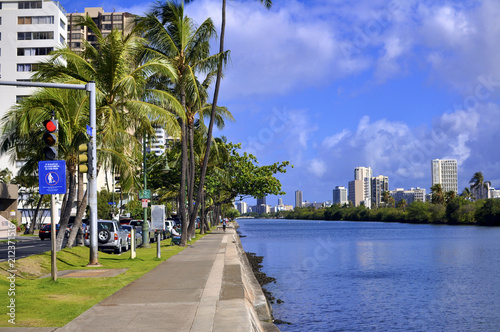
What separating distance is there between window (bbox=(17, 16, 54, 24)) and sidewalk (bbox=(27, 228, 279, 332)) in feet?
247

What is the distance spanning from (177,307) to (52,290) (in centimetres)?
412

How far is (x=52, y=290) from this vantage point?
1282 cm

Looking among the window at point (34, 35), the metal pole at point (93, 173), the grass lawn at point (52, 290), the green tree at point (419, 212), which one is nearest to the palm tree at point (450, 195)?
the green tree at point (419, 212)

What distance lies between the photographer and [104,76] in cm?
2327

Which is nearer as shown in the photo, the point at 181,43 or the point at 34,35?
the point at 181,43

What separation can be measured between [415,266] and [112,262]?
21.5 meters

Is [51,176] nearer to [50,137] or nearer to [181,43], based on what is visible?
[50,137]

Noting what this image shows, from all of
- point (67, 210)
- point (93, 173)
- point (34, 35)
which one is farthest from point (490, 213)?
point (93, 173)

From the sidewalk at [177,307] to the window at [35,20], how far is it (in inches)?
2959

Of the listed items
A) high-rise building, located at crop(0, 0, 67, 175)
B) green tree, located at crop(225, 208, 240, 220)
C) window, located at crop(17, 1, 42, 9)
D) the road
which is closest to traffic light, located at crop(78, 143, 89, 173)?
the road

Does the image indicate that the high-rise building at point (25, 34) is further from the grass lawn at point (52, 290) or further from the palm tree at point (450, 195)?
the palm tree at point (450, 195)

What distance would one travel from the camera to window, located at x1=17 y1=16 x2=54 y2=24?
267ft

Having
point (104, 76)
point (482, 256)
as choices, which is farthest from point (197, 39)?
point (482, 256)

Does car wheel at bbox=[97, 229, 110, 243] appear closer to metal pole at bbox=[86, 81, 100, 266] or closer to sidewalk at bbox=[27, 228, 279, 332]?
metal pole at bbox=[86, 81, 100, 266]
